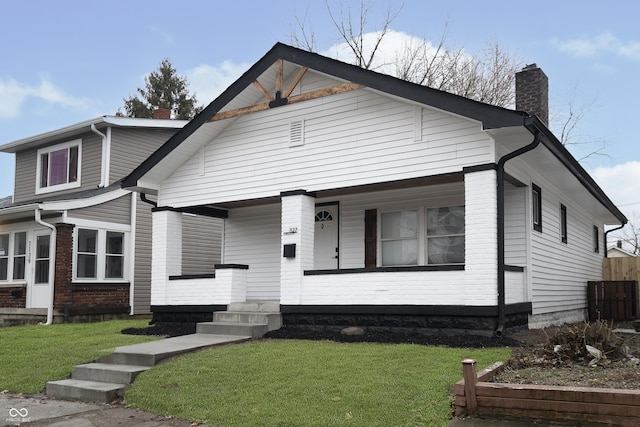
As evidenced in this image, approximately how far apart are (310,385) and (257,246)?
8.37 metres

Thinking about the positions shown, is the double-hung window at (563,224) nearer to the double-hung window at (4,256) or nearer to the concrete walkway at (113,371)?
the concrete walkway at (113,371)

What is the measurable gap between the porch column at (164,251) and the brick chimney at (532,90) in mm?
8202

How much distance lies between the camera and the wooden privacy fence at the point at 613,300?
14.8 metres

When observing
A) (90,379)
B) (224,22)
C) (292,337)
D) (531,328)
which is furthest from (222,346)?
(224,22)

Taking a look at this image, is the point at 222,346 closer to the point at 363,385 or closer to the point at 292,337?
the point at 292,337

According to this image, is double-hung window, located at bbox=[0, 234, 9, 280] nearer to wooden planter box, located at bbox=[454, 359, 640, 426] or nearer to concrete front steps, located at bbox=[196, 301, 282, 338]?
concrete front steps, located at bbox=[196, 301, 282, 338]

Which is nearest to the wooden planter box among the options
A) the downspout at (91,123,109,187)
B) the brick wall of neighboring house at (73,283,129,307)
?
the brick wall of neighboring house at (73,283,129,307)

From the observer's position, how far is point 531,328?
37.6 ft

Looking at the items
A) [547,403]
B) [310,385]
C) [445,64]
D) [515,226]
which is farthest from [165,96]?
[547,403]

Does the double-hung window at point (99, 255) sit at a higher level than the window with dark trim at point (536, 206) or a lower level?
lower

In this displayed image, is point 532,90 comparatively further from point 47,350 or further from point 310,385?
point 47,350

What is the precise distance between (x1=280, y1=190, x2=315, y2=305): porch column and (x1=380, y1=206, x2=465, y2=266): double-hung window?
1.90 metres

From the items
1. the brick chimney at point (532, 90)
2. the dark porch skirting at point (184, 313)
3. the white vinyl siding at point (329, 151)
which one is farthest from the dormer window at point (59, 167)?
the brick chimney at point (532, 90)

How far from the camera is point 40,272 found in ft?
55.8
